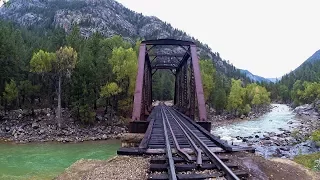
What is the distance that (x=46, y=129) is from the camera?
126 feet

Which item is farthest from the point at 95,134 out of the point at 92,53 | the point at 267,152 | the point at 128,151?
the point at 128,151

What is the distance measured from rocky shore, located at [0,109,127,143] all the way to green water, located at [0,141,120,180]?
3.26 metres

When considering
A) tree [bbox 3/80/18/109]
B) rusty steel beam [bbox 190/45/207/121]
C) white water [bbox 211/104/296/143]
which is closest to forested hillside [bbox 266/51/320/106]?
white water [bbox 211/104/296/143]

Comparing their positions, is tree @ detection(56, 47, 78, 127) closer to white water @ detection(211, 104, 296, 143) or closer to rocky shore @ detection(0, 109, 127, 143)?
rocky shore @ detection(0, 109, 127, 143)

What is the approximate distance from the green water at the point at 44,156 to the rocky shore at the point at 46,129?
326 cm

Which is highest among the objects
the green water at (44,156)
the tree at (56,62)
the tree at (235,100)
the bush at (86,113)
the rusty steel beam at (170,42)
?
the tree at (56,62)

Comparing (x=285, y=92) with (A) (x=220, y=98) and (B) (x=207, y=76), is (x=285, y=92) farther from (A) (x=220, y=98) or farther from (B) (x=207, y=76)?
(B) (x=207, y=76)

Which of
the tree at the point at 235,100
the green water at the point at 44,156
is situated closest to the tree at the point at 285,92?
the tree at the point at 235,100

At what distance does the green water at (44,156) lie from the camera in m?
19.7

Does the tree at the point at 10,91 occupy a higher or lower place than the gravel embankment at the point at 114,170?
higher

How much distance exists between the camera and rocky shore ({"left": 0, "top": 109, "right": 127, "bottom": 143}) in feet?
117

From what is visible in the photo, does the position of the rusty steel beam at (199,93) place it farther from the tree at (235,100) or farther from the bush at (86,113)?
the tree at (235,100)

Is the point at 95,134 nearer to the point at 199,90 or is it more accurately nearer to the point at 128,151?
the point at 199,90

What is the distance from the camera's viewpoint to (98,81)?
43.3 m
